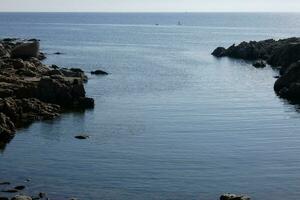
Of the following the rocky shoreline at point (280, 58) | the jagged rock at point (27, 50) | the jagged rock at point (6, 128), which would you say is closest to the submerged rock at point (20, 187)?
the jagged rock at point (6, 128)

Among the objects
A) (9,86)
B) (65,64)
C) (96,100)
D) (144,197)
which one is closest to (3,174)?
(144,197)

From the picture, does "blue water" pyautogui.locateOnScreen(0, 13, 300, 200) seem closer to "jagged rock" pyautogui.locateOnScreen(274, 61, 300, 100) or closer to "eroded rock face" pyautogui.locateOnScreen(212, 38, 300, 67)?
"jagged rock" pyautogui.locateOnScreen(274, 61, 300, 100)

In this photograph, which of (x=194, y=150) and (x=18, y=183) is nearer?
(x=18, y=183)

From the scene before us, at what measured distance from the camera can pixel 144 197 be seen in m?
37.9

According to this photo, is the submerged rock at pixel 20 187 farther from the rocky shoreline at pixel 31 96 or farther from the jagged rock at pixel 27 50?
the jagged rock at pixel 27 50

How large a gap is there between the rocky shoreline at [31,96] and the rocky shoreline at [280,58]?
30.1 m

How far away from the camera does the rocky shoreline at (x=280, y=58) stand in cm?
8294

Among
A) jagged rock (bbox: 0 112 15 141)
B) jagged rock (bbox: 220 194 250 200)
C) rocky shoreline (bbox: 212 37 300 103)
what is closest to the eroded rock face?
A: rocky shoreline (bbox: 212 37 300 103)

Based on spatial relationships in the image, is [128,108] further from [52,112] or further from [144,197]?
[144,197]

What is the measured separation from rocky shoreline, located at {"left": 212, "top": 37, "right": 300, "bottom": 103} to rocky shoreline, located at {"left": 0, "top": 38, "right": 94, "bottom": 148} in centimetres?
3012

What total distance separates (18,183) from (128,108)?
32.1 meters

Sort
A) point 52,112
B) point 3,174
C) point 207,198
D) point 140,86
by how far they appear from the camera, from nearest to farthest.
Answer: point 207,198
point 3,174
point 52,112
point 140,86

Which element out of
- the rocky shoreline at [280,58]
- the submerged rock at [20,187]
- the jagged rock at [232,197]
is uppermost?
the rocky shoreline at [280,58]

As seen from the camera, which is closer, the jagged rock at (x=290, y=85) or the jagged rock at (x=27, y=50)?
the jagged rock at (x=290, y=85)
